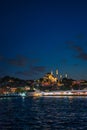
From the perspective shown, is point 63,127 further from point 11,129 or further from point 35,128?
point 11,129

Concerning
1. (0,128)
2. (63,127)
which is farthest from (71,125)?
(0,128)

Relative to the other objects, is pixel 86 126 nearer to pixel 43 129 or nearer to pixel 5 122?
pixel 43 129

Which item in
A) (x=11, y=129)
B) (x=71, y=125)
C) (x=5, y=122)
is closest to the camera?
(x=11, y=129)

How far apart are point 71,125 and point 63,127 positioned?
2581 millimetres

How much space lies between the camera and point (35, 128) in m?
53.8

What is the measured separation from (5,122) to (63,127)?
1061 centimetres

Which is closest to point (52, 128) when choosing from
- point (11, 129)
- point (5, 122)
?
point (11, 129)

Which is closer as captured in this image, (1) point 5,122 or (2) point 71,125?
→ (2) point 71,125

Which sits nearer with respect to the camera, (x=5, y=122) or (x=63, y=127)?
(x=63, y=127)

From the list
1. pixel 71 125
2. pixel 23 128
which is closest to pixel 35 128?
pixel 23 128

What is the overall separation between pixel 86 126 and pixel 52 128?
4777 mm

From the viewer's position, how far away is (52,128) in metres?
53.3

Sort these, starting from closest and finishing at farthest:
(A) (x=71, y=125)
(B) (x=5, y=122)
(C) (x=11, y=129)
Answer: (C) (x=11, y=129)
(A) (x=71, y=125)
(B) (x=5, y=122)

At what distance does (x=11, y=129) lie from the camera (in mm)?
51844
